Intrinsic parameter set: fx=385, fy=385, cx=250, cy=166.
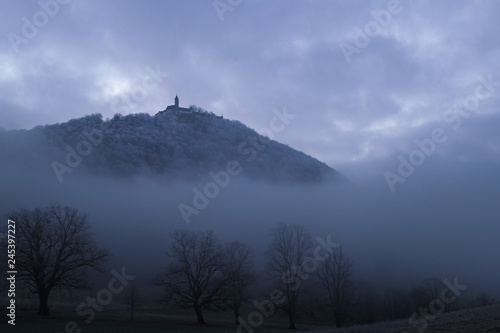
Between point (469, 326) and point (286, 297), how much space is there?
36.6 metres

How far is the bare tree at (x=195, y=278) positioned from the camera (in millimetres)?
51875

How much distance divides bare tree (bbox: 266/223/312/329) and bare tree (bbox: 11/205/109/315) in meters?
24.5

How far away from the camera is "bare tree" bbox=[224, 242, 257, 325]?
56.1 metres

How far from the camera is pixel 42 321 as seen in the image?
38531 mm

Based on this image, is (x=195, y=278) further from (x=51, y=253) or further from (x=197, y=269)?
(x=51, y=253)

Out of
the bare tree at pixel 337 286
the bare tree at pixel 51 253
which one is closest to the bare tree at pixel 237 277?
the bare tree at pixel 337 286

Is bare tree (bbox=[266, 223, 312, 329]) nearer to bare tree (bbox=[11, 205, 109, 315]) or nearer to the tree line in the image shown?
the tree line

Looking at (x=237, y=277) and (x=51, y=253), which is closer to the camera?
(x=51, y=253)

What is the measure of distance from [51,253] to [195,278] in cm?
1901

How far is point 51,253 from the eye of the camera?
1885 inches

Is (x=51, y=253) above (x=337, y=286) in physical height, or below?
above

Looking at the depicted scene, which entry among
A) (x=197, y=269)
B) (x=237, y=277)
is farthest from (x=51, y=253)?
(x=237, y=277)

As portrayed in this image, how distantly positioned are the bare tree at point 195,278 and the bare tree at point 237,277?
177cm

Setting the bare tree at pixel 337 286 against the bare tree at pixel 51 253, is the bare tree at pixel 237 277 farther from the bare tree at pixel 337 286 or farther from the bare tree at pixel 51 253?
the bare tree at pixel 51 253
